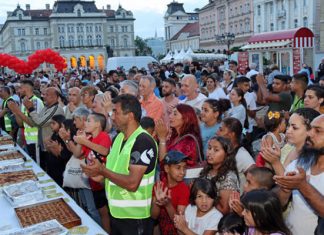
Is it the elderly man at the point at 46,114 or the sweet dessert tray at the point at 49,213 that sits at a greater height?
the elderly man at the point at 46,114

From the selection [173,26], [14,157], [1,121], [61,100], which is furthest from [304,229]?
[173,26]

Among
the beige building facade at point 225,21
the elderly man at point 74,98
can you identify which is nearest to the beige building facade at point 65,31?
the beige building facade at point 225,21

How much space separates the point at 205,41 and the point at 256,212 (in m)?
76.2

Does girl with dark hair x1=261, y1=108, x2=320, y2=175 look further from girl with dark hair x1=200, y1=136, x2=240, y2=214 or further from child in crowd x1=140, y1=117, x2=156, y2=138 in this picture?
child in crowd x1=140, y1=117, x2=156, y2=138

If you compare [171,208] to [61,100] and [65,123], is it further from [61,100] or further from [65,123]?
[61,100]

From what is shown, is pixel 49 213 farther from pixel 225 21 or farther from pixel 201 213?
pixel 225 21

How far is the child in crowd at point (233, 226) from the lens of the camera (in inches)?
109

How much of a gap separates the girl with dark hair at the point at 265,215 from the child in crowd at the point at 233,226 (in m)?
0.22

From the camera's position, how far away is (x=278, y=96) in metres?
5.87

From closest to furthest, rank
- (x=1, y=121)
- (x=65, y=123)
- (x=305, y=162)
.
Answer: (x=305, y=162), (x=65, y=123), (x=1, y=121)

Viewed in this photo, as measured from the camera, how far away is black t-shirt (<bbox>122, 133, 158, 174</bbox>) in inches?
115

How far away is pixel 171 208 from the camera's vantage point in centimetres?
326

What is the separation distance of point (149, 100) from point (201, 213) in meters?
2.76

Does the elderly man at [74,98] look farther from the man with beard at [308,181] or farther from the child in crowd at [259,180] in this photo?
the man with beard at [308,181]
